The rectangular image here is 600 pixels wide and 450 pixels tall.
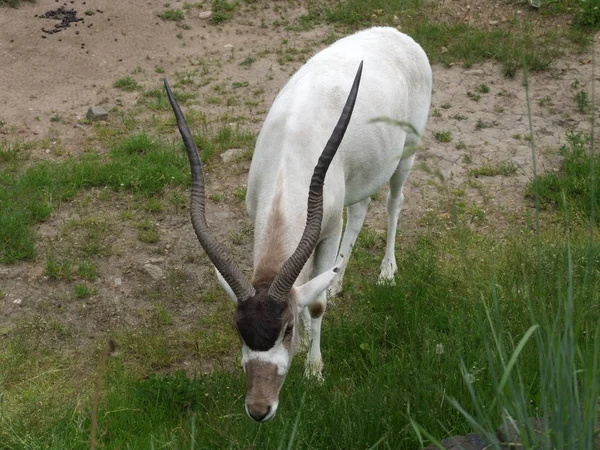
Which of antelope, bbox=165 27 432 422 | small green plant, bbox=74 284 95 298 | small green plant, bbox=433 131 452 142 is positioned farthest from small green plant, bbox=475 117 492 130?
small green plant, bbox=74 284 95 298

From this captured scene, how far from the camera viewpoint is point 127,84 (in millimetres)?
8680

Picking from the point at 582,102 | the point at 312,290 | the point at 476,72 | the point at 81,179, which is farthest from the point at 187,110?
the point at 312,290

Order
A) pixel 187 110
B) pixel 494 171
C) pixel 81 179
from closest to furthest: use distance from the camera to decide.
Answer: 1. pixel 81 179
2. pixel 494 171
3. pixel 187 110

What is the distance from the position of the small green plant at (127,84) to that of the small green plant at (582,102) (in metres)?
4.73

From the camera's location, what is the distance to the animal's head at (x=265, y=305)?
11.6ft

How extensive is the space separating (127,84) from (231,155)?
2.01 meters

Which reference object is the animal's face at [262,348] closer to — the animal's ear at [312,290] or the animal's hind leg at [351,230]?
the animal's ear at [312,290]

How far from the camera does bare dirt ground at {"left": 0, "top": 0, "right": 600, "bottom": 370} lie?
579 centimetres

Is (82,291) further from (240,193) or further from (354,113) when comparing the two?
(354,113)

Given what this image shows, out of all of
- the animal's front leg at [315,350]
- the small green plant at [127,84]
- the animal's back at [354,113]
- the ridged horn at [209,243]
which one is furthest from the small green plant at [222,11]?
the ridged horn at [209,243]

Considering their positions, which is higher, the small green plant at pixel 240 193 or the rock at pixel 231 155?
the rock at pixel 231 155

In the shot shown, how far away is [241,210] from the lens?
22.2 feet

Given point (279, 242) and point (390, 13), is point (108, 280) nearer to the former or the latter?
point (279, 242)

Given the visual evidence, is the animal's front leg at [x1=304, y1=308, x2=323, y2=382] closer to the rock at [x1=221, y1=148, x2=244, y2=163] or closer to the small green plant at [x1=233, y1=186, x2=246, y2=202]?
the small green plant at [x1=233, y1=186, x2=246, y2=202]
